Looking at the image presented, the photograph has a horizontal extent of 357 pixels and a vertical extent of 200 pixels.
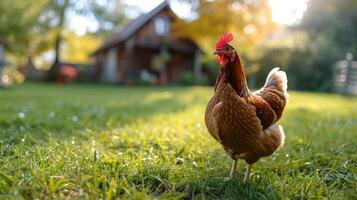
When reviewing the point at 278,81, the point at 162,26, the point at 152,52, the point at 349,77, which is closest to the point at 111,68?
the point at 152,52

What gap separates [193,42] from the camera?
23.5m

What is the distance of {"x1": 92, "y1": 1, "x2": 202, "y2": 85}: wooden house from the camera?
21344mm

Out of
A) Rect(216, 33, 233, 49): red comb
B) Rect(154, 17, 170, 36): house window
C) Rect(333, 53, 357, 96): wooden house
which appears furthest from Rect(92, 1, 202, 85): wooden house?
Rect(216, 33, 233, 49): red comb

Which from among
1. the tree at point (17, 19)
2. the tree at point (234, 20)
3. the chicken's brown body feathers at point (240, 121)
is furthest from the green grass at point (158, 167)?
the tree at point (17, 19)

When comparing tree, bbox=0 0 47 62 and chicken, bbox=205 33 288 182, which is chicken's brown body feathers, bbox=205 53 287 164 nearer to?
chicken, bbox=205 33 288 182

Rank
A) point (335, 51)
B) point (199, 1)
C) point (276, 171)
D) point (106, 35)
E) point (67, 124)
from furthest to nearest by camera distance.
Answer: point (106, 35)
point (335, 51)
point (199, 1)
point (67, 124)
point (276, 171)

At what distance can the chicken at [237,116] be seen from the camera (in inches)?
89.6

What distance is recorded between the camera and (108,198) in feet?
6.00

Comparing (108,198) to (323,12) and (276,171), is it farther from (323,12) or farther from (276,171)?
(323,12)

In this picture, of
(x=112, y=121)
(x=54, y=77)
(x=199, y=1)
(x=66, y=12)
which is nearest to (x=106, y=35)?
(x=66, y=12)

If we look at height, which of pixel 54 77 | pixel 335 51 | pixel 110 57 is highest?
pixel 335 51

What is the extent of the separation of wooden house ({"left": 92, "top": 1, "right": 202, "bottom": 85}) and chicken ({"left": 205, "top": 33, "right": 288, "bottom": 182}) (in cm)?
1796

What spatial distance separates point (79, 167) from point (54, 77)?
2298 cm

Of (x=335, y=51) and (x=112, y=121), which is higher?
(x=335, y=51)
